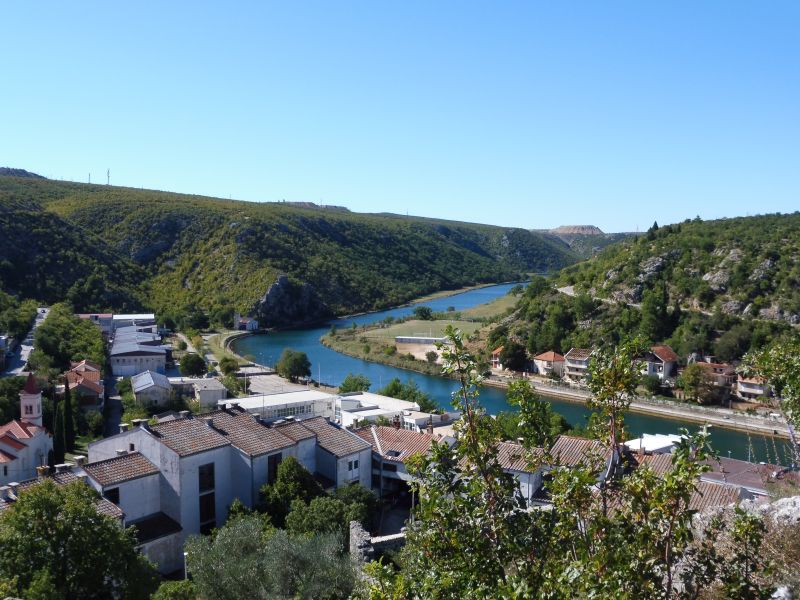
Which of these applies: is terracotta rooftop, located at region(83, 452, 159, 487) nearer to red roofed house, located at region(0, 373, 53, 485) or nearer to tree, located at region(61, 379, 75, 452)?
red roofed house, located at region(0, 373, 53, 485)

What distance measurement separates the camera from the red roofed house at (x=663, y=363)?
3491 cm

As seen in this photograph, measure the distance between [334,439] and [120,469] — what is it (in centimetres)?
500

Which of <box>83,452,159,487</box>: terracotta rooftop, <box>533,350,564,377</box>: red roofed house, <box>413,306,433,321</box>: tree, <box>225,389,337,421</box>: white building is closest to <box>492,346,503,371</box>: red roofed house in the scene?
<box>533,350,564,377</box>: red roofed house

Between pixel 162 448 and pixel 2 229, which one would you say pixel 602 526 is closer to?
pixel 162 448

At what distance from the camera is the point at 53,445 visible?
62.3 ft

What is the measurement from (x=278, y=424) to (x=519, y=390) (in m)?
13.2

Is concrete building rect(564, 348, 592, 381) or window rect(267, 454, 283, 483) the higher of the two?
window rect(267, 454, 283, 483)

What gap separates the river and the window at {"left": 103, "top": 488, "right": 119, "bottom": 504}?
7645mm

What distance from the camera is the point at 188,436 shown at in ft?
44.6

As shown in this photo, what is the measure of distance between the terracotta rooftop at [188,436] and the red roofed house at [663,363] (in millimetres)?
26543

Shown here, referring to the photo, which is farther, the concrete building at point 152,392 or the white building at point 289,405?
the concrete building at point 152,392

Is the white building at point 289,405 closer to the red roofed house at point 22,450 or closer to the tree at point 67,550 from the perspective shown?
the red roofed house at point 22,450

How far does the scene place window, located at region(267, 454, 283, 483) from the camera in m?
14.0

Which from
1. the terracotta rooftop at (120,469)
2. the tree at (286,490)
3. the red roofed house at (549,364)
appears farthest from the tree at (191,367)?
the tree at (286,490)
